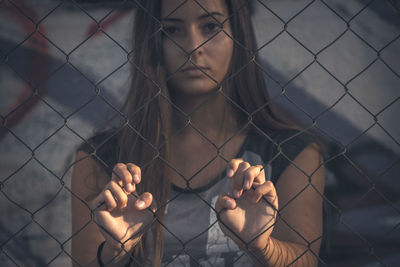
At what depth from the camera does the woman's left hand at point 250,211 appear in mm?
987

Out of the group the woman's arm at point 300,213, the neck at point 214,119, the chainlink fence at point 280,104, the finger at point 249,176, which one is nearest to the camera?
the finger at point 249,176

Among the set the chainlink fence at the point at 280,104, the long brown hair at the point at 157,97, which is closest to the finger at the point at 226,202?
the long brown hair at the point at 157,97

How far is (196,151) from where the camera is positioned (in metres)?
1.59

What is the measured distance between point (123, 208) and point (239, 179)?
0.29 meters

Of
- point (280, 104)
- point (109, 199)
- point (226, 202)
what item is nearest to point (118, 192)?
point (109, 199)

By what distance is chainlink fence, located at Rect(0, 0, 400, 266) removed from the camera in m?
2.14

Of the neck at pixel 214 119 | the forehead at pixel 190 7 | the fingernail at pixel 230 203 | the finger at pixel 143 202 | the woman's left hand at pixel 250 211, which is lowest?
the neck at pixel 214 119

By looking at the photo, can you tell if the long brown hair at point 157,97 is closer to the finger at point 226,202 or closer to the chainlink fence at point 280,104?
the finger at point 226,202

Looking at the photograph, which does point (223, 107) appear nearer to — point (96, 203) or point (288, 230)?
point (288, 230)

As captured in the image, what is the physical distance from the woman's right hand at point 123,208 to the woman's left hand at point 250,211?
0.59 feet

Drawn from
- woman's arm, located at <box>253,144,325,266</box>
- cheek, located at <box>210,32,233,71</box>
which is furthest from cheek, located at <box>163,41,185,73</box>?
woman's arm, located at <box>253,144,325,266</box>

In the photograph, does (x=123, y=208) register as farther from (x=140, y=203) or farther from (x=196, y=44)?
(x=196, y=44)

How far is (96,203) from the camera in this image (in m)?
1.04

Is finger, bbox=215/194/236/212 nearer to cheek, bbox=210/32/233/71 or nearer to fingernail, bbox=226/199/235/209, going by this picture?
fingernail, bbox=226/199/235/209
